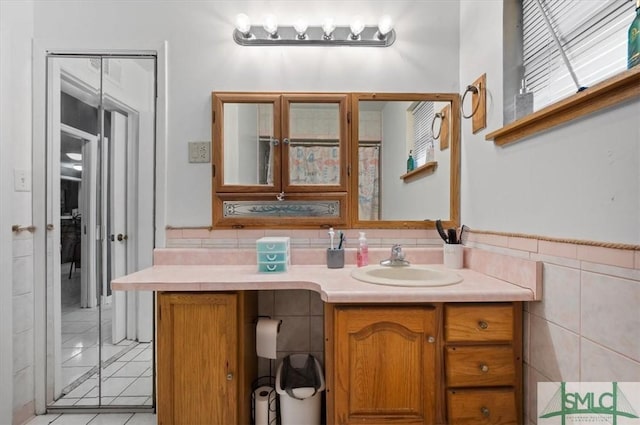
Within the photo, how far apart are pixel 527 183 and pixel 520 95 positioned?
395 millimetres

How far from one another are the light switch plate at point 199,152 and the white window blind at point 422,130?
112 centimetres

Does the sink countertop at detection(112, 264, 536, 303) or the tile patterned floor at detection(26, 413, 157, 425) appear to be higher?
the sink countertop at detection(112, 264, 536, 303)

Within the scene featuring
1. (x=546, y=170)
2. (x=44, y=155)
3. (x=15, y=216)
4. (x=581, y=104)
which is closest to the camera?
(x=581, y=104)

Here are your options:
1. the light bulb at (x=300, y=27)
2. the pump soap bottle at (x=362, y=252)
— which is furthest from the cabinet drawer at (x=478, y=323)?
the light bulb at (x=300, y=27)

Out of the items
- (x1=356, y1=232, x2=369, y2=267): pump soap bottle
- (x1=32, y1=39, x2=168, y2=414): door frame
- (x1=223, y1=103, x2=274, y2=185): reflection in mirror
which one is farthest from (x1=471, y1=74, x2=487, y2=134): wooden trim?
(x1=32, y1=39, x2=168, y2=414): door frame

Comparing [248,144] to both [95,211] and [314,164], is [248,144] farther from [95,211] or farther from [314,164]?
[95,211]

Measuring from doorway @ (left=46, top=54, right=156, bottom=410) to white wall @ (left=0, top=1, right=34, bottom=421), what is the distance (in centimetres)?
9

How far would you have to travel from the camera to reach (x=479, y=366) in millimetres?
1113

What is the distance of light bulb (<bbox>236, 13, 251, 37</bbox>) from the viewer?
60.9 inches

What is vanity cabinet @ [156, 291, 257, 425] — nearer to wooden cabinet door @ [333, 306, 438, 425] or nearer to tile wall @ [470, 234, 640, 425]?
wooden cabinet door @ [333, 306, 438, 425]

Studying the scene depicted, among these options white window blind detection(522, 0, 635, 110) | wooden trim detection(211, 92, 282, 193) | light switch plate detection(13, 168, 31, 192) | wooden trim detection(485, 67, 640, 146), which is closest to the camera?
wooden trim detection(485, 67, 640, 146)

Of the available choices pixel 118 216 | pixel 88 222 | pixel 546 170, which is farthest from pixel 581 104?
pixel 88 222

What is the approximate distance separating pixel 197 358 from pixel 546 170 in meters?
1.48

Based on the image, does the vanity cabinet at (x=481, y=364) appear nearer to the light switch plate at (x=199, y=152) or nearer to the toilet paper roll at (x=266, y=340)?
the toilet paper roll at (x=266, y=340)
